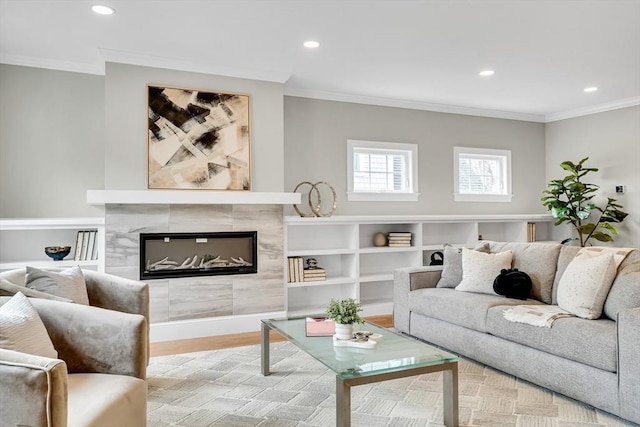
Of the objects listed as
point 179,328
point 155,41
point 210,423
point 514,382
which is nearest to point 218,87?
point 155,41

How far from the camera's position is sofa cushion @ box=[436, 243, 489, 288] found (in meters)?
4.21

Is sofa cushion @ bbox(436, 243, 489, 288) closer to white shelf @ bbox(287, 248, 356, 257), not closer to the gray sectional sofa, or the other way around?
the gray sectional sofa

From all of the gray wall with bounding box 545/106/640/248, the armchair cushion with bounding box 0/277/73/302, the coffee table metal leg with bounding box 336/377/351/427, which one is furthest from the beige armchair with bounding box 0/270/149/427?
the gray wall with bounding box 545/106/640/248

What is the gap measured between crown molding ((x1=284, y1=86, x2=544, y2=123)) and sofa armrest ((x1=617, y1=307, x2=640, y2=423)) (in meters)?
3.91

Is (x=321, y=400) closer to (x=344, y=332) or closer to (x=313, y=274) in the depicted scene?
(x=344, y=332)

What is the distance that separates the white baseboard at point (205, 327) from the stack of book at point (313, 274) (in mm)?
542

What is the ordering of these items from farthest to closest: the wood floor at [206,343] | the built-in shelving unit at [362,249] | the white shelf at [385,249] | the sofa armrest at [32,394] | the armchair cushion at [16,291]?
the white shelf at [385,249]
the built-in shelving unit at [362,249]
the wood floor at [206,343]
the armchair cushion at [16,291]
the sofa armrest at [32,394]

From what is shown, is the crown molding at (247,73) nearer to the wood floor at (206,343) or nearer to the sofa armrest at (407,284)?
the sofa armrest at (407,284)

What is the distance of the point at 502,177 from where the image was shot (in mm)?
6816

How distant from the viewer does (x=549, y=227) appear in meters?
6.91

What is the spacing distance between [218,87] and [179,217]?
132cm

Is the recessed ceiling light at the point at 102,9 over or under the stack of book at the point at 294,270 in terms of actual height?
over

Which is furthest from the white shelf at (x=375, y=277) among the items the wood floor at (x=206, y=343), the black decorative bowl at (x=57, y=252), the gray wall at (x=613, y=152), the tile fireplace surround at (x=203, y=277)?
the gray wall at (x=613, y=152)

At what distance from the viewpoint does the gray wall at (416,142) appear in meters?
5.45
